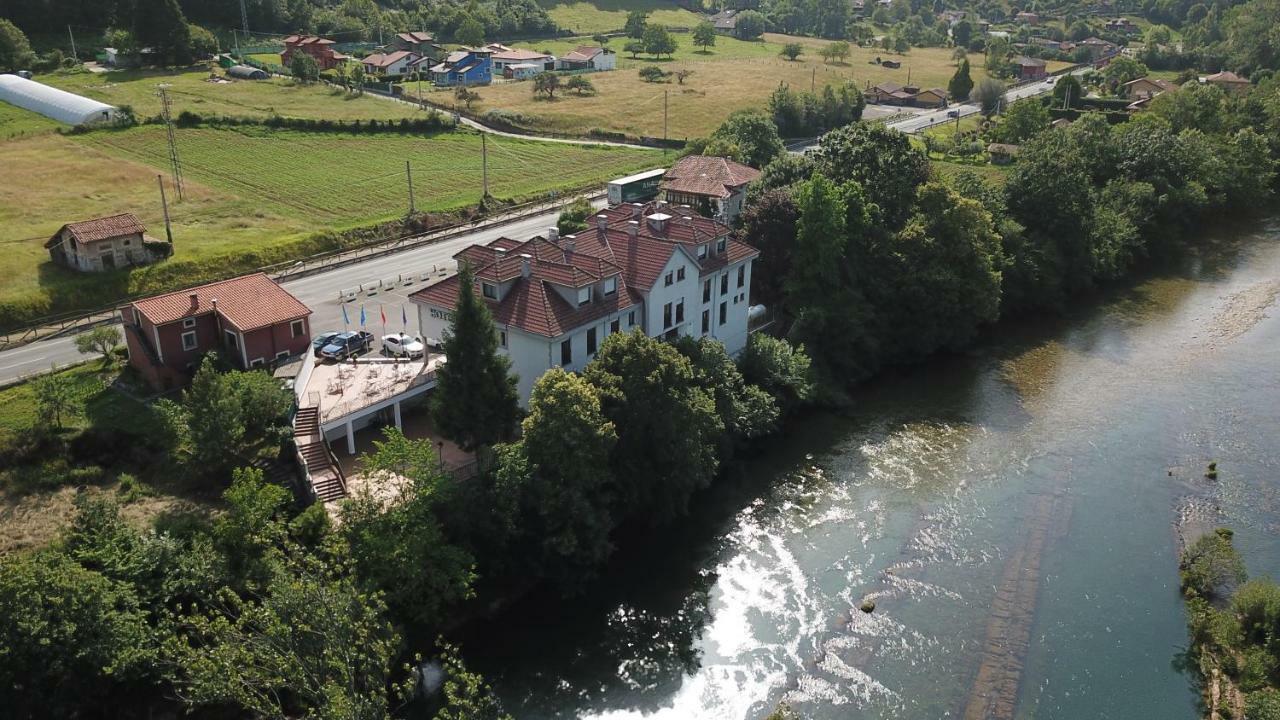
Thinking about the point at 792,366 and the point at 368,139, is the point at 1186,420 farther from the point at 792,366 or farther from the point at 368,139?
the point at 368,139

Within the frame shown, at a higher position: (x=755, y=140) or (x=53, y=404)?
(x=755, y=140)

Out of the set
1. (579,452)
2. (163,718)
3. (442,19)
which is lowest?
(163,718)

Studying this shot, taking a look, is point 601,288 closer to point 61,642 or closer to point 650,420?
point 650,420

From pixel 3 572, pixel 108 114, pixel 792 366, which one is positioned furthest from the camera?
pixel 108 114

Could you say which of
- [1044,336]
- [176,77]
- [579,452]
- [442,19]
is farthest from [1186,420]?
[442,19]

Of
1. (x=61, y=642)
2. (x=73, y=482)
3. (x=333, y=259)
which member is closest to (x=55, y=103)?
(x=333, y=259)

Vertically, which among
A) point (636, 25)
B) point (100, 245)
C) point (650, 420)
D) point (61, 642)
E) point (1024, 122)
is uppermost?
point (636, 25)

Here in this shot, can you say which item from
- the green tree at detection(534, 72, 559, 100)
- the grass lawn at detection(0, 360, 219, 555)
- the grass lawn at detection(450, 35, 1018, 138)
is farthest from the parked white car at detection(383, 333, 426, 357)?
the green tree at detection(534, 72, 559, 100)
